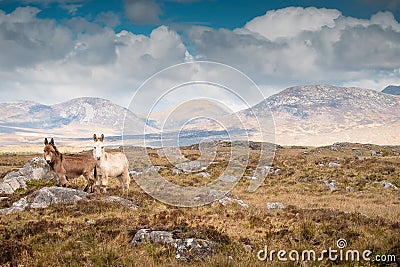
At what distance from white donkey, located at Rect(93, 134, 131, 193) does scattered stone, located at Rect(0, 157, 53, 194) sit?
422 cm

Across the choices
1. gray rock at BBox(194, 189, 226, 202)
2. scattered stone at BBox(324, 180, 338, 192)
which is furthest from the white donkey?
scattered stone at BBox(324, 180, 338, 192)

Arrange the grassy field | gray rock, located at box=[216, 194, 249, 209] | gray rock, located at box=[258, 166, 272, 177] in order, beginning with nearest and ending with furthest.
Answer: the grassy field
gray rock, located at box=[216, 194, 249, 209]
gray rock, located at box=[258, 166, 272, 177]

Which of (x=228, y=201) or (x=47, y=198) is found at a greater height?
(x=47, y=198)

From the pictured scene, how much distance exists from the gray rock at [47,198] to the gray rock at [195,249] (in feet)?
33.7

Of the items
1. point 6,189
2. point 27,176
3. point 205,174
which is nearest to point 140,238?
point 6,189

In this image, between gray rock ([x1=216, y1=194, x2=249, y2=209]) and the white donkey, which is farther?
gray rock ([x1=216, y1=194, x2=249, y2=209])

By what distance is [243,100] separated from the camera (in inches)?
589

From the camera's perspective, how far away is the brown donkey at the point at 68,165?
20688 millimetres

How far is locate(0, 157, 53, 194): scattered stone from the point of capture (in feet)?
75.9

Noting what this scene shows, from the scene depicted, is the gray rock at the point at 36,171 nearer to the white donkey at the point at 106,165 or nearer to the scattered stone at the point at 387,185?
the white donkey at the point at 106,165

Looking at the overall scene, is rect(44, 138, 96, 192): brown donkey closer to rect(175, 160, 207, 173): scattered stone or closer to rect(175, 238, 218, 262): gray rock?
rect(175, 238, 218, 262): gray rock

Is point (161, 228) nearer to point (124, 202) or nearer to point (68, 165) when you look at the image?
point (124, 202)

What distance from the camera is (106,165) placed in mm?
20859

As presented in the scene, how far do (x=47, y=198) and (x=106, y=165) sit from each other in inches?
161
